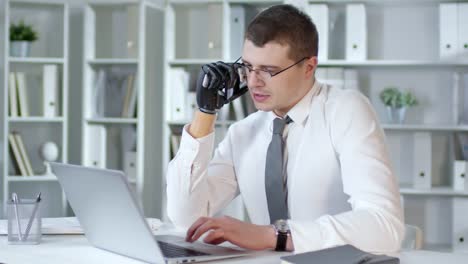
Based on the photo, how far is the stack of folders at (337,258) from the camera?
58.9 inches

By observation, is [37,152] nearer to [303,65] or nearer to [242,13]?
[242,13]

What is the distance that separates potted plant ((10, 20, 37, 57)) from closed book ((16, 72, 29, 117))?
127 millimetres

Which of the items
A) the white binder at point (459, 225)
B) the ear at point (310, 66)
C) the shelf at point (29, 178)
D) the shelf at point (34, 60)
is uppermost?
the shelf at point (34, 60)

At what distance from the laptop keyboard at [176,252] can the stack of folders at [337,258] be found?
23cm

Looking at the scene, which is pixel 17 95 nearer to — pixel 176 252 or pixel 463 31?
pixel 463 31

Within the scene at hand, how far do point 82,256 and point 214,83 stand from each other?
627 millimetres

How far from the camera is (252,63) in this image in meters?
2.06

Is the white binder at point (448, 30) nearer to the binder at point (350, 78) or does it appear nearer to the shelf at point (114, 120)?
the binder at point (350, 78)

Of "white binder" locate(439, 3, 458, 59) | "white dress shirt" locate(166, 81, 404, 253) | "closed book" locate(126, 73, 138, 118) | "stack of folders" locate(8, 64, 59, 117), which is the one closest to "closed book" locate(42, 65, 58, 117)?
"stack of folders" locate(8, 64, 59, 117)

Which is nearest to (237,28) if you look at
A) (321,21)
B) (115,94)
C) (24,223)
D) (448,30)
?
(321,21)

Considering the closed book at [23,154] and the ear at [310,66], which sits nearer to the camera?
the ear at [310,66]

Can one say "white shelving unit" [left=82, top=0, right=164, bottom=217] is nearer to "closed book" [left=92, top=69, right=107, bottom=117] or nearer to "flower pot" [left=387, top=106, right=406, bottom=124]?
"closed book" [left=92, top=69, right=107, bottom=117]

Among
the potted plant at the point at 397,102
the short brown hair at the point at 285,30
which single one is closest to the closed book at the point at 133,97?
the potted plant at the point at 397,102

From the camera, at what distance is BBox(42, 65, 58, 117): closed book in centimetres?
464
